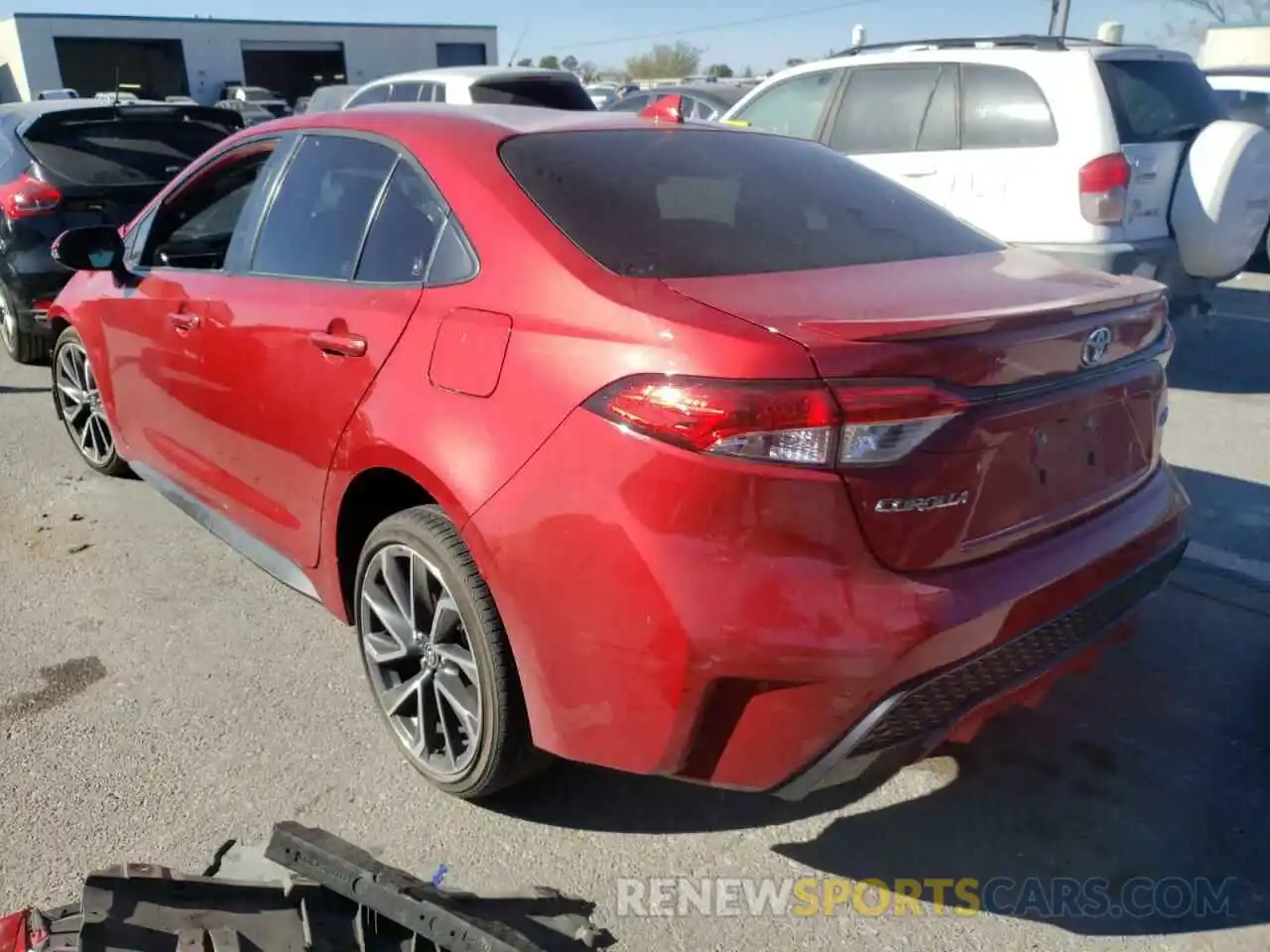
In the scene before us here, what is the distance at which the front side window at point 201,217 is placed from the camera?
3.85m

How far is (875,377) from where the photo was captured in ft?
6.64

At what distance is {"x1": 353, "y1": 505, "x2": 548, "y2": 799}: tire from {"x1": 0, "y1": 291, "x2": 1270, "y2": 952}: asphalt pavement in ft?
0.45

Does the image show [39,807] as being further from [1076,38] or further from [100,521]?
[1076,38]

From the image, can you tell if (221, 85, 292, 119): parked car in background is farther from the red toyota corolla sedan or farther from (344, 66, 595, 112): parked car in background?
the red toyota corolla sedan

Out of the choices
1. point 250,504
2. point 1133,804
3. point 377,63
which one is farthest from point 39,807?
point 377,63

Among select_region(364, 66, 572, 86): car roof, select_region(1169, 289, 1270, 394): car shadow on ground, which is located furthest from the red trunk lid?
select_region(364, 66, 572, 86): car roof

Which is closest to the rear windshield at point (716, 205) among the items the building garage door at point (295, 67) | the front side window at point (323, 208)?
the front side window at point (323, 208)

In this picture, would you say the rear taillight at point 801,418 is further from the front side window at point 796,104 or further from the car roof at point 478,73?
the car roof at point 478,73

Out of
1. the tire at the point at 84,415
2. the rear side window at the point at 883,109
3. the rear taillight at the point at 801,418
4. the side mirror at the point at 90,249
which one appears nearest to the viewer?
the rear taillight at the point at 801,418

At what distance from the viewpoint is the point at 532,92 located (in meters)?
10.6

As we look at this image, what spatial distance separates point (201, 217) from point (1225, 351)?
6.35 m

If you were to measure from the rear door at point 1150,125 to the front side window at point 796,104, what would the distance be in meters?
2.02

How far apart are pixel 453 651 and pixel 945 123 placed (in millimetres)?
5548

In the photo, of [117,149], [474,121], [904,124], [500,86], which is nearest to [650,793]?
[474,121]
